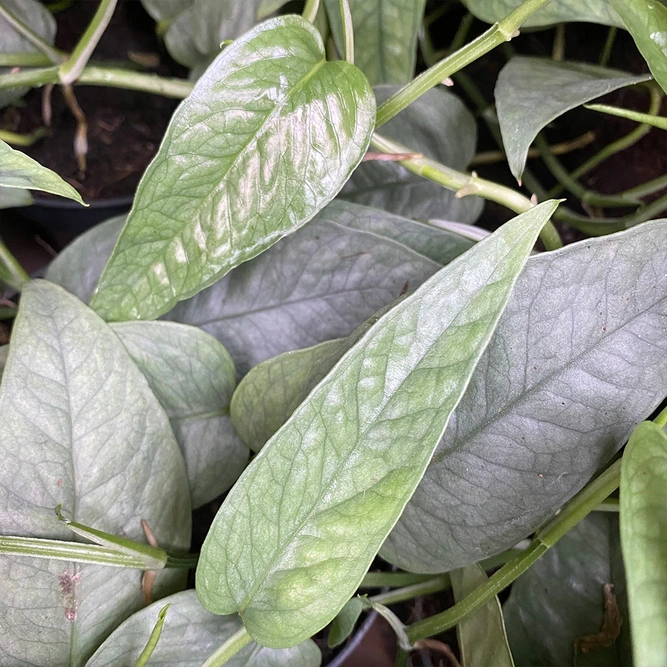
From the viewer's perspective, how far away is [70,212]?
0.73 metres

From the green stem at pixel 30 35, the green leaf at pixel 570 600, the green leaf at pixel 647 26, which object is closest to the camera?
the green leaf at pixel 647 26

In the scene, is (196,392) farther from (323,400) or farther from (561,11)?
(561,11)

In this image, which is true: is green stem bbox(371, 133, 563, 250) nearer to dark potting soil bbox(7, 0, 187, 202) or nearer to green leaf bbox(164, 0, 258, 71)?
green leaf bbox(164, 0, 258, 71)

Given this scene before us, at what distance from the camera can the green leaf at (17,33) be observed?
597 millimetres

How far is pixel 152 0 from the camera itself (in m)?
0.65

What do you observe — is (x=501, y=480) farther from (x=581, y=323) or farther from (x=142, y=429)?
(x=142, y=429)

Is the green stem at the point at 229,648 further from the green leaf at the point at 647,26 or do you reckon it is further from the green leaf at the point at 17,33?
the green leaf at the point at 17,33

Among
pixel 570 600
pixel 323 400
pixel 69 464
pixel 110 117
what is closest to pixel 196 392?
pixel 69 464

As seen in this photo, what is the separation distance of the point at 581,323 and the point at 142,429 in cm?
29

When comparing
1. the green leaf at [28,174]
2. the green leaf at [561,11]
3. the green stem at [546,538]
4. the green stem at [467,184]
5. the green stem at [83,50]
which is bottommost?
the green stem at [546,538]

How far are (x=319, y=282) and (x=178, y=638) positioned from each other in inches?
11.0

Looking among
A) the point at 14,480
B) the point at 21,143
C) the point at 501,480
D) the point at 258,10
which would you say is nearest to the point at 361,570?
the point at 501,480

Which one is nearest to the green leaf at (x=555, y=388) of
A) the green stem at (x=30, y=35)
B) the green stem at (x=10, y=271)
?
the green stem at (x=10, y=271)

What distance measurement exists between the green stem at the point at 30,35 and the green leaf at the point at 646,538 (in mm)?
614
